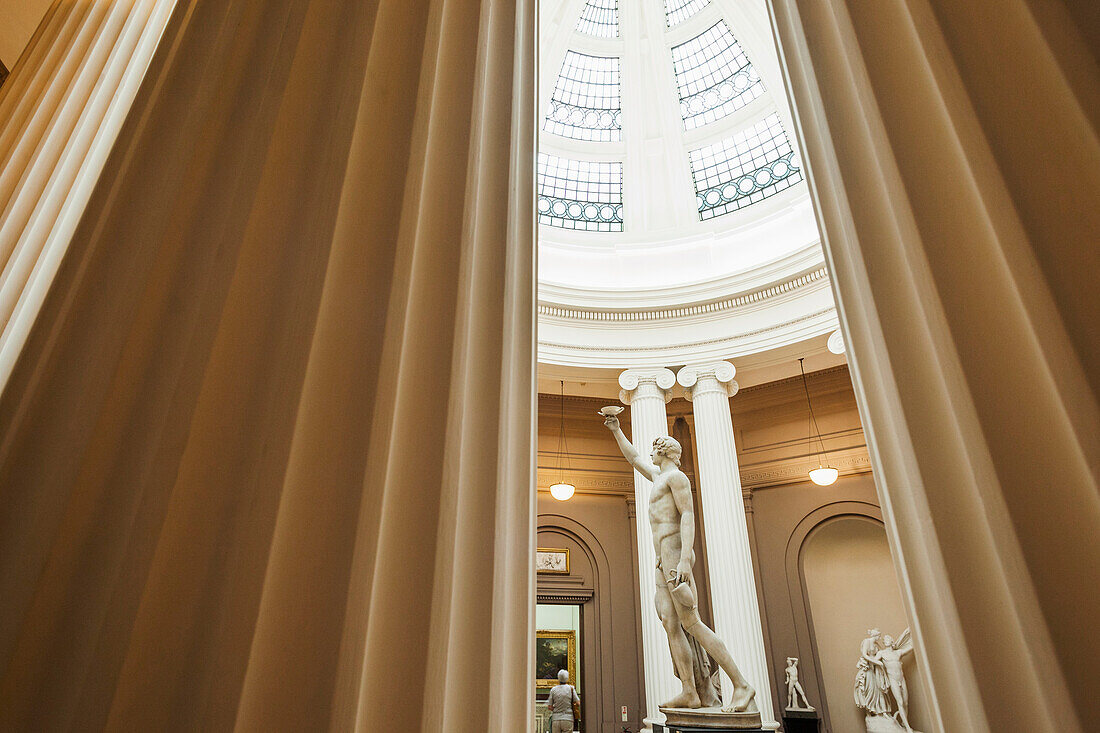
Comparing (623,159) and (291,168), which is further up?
(623,159)

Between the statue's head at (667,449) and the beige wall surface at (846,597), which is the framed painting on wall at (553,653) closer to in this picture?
the beige wall surface at (846,597)

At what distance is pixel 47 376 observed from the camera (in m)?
0.86

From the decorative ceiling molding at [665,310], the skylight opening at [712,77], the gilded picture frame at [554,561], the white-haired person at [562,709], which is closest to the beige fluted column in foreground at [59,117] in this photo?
the white-haired person at [562,709]

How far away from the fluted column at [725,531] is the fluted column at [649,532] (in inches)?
21.6

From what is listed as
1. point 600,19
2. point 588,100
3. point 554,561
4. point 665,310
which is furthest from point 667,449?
point 600,19

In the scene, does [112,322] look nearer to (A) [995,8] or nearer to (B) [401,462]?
(B) [401,462]

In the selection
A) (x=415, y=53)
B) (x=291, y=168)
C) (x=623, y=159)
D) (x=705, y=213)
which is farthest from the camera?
(x=623, y=159)

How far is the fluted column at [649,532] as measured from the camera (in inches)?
350

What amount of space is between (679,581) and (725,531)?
4300 mm

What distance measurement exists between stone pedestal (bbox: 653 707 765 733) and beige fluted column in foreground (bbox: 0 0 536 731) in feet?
16.1

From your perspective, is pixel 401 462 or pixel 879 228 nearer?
pixel 401 462

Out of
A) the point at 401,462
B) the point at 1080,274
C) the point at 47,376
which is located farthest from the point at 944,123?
the point at 47,376

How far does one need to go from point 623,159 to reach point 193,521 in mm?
14692

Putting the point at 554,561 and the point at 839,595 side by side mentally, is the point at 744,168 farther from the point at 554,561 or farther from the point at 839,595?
the point at 554,561
